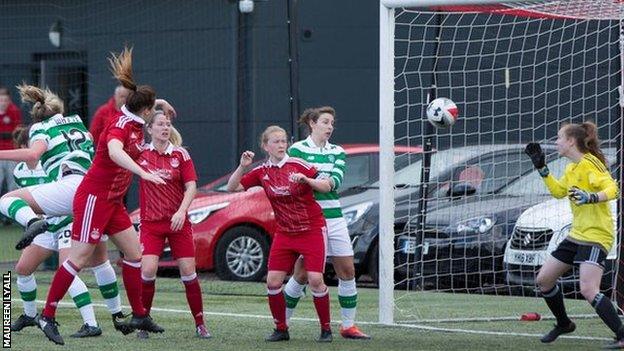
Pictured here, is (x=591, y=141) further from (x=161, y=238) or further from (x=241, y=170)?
(x=161, y=238)

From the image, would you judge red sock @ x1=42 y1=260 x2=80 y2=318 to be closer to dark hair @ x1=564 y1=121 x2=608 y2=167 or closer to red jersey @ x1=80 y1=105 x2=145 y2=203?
red jersey @ x1=80 y1=105 x2=145 y2=203

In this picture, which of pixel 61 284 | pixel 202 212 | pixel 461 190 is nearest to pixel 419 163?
pixel 461 190

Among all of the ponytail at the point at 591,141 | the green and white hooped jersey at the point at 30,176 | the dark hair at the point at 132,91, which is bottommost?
the green and white hooped jersey at the point at 30,176

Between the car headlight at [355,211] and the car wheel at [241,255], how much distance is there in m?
1.07

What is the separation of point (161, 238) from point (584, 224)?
3012 mm

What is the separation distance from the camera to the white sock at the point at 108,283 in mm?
11203

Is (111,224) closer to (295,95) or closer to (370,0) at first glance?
(295,95)

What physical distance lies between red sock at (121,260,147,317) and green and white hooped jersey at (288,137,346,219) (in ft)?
4.58

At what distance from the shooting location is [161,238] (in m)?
10.9

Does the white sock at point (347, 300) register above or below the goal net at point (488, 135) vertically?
below

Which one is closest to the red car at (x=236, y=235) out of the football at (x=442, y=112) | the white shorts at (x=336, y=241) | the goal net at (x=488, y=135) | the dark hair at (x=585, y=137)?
the goal net at (x=488, y=135)

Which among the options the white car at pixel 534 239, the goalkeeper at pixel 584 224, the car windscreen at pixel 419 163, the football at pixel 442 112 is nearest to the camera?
the goalkeeper at pixel 584 224

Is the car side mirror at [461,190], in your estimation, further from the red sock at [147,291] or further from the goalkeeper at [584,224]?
the red sock at [147,291]

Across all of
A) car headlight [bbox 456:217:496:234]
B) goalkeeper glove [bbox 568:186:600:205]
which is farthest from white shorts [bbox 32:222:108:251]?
car headlight [bbox 456:217:496:234]
